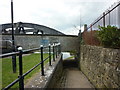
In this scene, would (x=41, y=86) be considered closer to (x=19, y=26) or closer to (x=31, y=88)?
(x=31, y=88)

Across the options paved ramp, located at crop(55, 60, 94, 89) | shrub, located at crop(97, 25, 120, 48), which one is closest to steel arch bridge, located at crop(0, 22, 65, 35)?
paved ramp, located at crop(55, 60, 94, 89)

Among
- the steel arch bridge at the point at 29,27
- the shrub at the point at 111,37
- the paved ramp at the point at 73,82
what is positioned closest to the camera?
the shrub at the point at 111,37

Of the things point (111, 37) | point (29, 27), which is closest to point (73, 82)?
point (111, 37)

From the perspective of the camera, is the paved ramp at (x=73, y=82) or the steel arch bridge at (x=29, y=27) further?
the steel arch bridge at (x=29, y=27)

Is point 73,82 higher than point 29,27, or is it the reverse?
point 29,27

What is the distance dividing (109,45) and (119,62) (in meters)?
1.29

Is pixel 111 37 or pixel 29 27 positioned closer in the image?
pixel 111 37

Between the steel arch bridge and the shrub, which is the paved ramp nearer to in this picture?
Result: the shrub

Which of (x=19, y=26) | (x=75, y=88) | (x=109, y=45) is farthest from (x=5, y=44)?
(x=19, y=26)

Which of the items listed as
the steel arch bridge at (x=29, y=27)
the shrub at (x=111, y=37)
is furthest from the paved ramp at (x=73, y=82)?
the steel arch bridge at (x=29, y=27)

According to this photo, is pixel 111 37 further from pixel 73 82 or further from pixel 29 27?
pixel 29 27

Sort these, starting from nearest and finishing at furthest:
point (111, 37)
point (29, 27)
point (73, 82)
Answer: point (111, 37), point (73, 82), point (29, 27)

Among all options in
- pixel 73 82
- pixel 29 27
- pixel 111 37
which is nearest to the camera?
pixel 111 37

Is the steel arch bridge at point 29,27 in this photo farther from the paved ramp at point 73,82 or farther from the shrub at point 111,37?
the shrub at point 111,37
